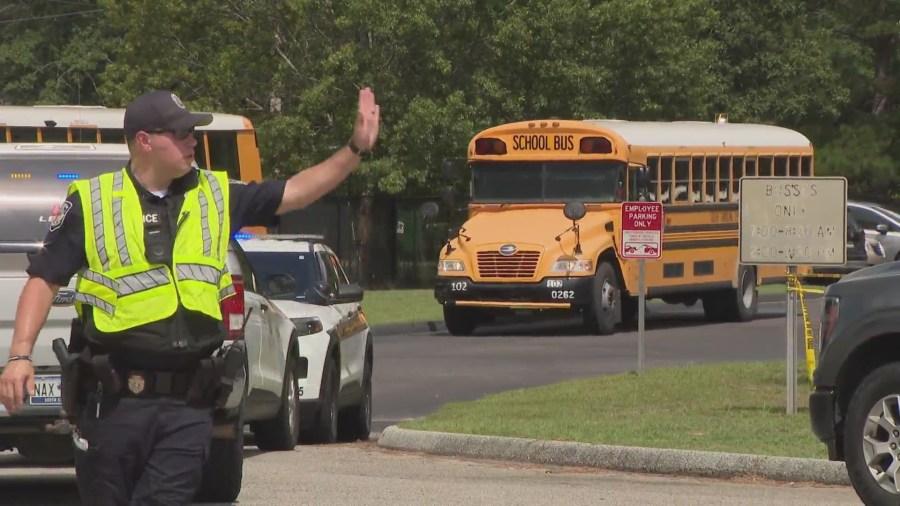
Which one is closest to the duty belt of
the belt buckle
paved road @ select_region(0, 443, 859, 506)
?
the belt buckle

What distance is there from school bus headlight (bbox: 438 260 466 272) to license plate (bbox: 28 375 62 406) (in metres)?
17.7

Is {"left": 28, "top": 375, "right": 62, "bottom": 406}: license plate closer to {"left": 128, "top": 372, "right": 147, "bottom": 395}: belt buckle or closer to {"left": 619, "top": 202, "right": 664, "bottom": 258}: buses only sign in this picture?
{"left": 128, "top": 372, "right": 147, "bottom": 395}: belt buckle

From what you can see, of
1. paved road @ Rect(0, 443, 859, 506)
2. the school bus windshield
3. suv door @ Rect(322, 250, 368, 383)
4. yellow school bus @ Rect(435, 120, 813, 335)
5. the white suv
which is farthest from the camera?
the school bus windshield

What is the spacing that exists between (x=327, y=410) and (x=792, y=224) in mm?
3742

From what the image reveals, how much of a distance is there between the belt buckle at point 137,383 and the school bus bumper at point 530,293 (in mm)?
20644

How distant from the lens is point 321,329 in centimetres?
1457

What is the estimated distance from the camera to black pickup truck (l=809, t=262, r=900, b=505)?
972 cm

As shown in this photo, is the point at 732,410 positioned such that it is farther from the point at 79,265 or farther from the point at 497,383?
the point at 79,265

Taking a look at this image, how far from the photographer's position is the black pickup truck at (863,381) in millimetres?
9719

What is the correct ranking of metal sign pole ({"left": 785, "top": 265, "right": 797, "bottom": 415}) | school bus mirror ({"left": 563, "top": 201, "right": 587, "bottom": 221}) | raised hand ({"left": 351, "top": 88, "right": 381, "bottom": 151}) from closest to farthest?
1. raised hand ({"left": 351, "top": 88, "right": 381, "bottom": 151})
2. metal sign pole ({"left": 785, "top": 265, "right": 797, "bottom": 415})
3. school bus mirror ({"left": 563, "top": 201, "right": 587, "bottom": 221})

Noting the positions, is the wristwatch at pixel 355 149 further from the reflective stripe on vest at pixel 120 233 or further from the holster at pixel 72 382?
the holster at pixel 72 382

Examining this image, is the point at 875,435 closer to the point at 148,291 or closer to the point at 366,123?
the point at 366,123

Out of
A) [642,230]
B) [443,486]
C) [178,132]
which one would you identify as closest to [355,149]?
[178,132]

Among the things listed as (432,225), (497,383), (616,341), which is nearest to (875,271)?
(497,383)
